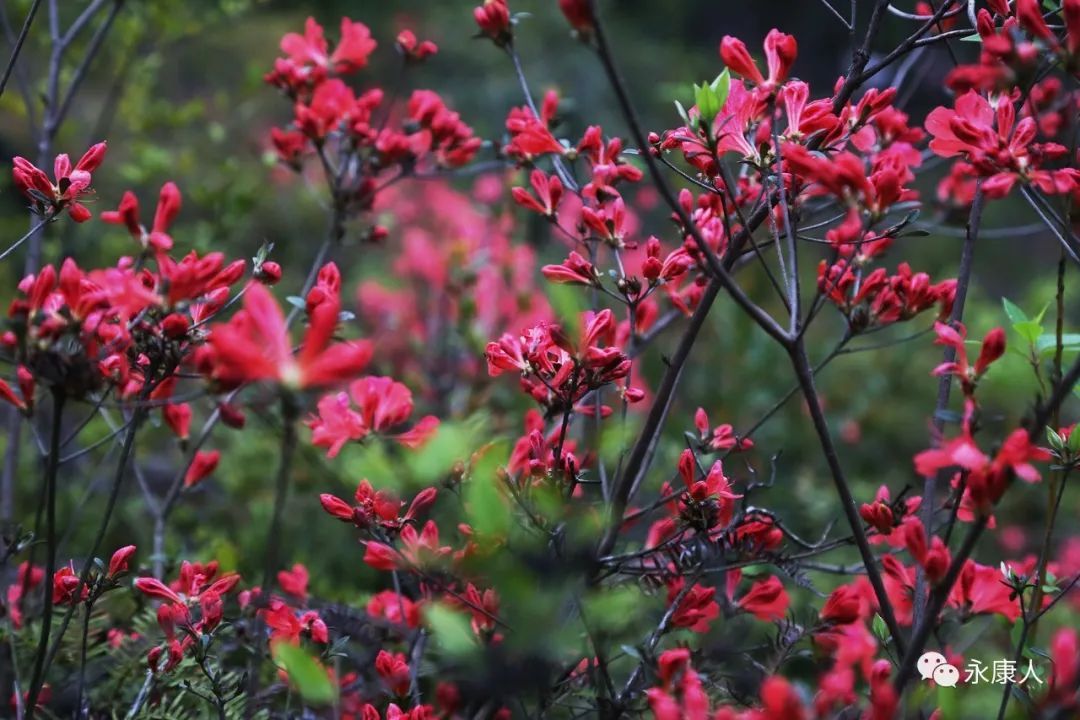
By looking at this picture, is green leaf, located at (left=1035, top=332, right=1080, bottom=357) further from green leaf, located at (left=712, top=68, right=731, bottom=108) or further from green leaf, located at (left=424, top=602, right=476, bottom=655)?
green leaf, located at (left=424, top=602, right=476, bottom=655)

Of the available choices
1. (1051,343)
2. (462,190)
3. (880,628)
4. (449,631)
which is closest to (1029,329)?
(1051,343)

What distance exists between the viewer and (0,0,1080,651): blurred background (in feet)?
8.76

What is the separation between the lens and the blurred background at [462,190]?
2.67 metres

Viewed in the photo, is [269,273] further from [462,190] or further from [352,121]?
[462,190]

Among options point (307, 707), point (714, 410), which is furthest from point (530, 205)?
point (714, 410)

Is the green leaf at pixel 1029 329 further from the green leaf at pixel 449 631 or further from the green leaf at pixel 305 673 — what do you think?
the green leaf at pixel 305 673

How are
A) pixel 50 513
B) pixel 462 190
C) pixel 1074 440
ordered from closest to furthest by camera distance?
1. pixel 50 513
2. pixel 1074 440
3. pixel 462 190

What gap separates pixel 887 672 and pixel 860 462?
2.99 m

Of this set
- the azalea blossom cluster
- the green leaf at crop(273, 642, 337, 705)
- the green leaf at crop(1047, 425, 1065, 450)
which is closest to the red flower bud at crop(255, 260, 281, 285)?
the azalea blossom cluster

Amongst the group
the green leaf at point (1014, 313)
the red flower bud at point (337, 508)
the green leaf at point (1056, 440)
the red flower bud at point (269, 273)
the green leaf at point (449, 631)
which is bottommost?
the red flower bud at point (337, 508)

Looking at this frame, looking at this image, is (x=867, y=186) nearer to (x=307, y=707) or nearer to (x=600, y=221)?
(x=600, y=221)

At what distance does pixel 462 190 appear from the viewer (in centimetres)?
621

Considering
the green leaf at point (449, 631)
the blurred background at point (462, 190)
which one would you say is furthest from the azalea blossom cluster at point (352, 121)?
the green leaf at point (449, 631)

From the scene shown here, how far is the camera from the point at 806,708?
86cm
